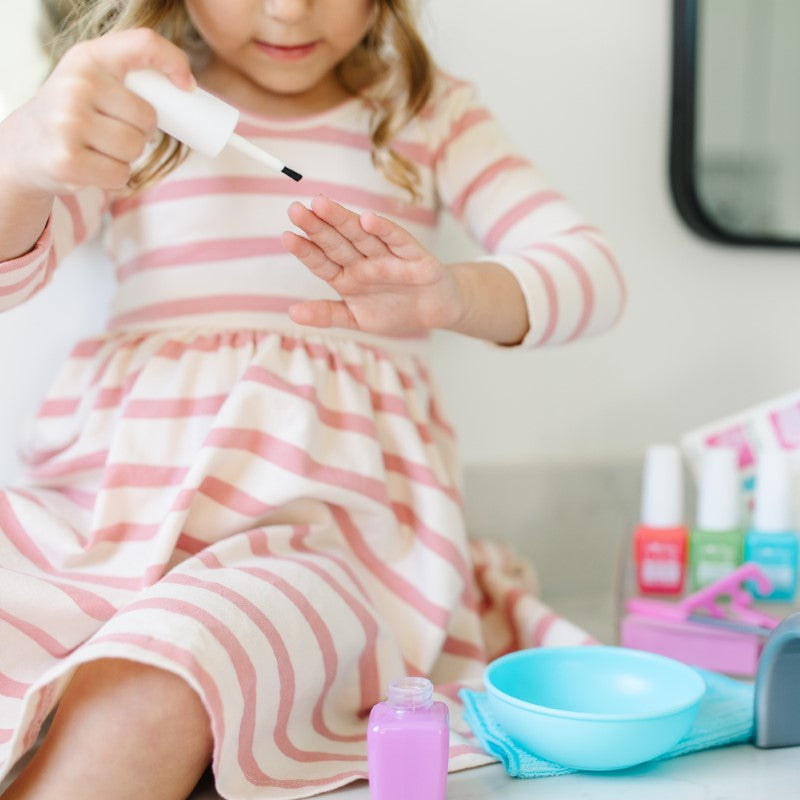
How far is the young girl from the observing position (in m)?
0.57

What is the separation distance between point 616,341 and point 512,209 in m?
0.29

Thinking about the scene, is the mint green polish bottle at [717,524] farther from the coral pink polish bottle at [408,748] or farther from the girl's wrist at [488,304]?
the coral pink polish bottle at [408,748]

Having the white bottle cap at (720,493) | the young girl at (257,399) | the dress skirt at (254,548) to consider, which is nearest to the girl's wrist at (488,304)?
the young girl at (257,399)

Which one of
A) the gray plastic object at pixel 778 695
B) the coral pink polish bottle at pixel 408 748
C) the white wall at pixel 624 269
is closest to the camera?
the coral pink polish bottle at pixel 408 748

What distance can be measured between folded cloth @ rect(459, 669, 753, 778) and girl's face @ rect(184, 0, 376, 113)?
46 centimetres

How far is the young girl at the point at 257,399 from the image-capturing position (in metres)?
0.57

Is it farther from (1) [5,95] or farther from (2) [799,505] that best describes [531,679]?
(1) [5,95]

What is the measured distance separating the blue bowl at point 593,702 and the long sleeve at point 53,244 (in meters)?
0.39

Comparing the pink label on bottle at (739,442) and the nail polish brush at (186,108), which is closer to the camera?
the nail polish brush at (186,108)

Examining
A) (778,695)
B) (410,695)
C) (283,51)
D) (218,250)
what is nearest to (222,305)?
(218,250)

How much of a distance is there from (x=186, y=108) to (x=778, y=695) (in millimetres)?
498

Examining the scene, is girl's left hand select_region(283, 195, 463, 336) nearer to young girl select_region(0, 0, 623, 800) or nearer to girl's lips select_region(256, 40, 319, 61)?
young girl select_region(0, 0, 623, 800)

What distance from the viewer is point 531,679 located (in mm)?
689

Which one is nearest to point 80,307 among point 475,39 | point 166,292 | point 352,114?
point 166,292
